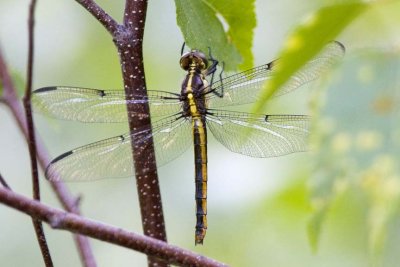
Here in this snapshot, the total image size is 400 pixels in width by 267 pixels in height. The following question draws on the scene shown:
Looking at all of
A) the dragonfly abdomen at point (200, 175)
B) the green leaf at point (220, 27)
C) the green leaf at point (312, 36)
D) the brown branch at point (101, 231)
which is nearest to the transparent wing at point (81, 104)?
the dragonfly abdomen at point (200, 175)

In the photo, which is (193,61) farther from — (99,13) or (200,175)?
(99,13)

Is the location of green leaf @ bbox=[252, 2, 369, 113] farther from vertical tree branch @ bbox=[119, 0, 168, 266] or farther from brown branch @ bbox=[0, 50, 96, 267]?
brown branch @ bbox=[0, 50, 96, 267]

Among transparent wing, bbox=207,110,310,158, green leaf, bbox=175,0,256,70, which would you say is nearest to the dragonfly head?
transparent wing, bbox=207,110,310,158

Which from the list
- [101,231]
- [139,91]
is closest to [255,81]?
[139,91]

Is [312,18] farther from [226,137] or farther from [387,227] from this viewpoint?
[226,137]

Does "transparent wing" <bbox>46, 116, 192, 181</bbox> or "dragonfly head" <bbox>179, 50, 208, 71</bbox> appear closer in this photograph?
"transparent wing" <bbox>46, 116, 192, 181</bbox>
